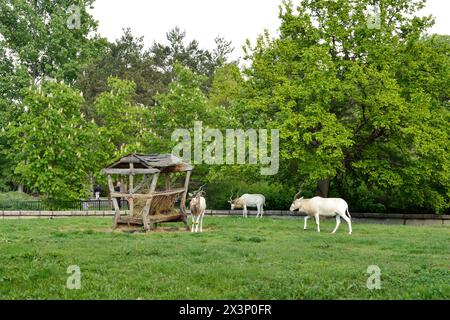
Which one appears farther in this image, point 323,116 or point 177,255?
point 323,116

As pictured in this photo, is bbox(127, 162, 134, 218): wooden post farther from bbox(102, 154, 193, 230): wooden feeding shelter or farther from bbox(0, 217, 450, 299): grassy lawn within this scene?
bbox(0, 217, 450, 299): grassy lawn

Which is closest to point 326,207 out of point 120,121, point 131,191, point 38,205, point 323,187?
point 131,191

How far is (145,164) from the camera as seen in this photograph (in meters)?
17.6

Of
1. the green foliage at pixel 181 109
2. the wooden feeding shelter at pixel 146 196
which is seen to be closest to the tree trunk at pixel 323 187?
the green foliage at pixel 181 109

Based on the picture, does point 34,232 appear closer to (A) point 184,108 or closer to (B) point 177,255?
(B) point 177,255

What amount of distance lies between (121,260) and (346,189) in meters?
19.6

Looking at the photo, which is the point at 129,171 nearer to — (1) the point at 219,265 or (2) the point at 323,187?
(1) the point at 219,265

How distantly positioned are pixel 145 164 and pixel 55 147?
34.7 feet

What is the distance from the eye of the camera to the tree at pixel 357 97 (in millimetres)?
22594

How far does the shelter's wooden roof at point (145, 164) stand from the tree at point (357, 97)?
234 inches

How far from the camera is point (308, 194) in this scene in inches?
1137
